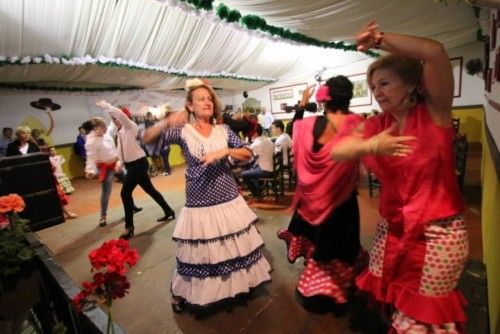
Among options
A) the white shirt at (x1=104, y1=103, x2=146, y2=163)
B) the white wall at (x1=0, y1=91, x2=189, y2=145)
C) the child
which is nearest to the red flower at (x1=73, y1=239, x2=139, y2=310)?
A: the white shirt at (x1=104, y1=103, x2=146, y2=163)

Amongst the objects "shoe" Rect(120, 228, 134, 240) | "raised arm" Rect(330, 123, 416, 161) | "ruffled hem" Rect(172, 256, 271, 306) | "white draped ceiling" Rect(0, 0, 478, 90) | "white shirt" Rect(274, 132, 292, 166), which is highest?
"white draped ceiling" Rect(0, 0, 478, 90)

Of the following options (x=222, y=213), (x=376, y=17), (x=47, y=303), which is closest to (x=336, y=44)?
(x=376, y=17)

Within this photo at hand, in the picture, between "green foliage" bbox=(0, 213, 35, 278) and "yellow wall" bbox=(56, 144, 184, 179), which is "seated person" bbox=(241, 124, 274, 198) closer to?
"green foliage" bbox=(0, 213, 35, 278)

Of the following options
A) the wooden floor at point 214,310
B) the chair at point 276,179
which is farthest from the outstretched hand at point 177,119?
the chair at point 276,179

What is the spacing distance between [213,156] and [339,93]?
89 cm

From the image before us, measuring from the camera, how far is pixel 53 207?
12.5 feet

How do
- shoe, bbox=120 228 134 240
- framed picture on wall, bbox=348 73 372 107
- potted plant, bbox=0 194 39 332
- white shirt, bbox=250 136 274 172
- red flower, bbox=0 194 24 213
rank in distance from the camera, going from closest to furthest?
potted plant, bbox=0 194 39 332
red flower, bbox=0 194 24 213
shoe, bbox=120 228 134 240
white shirt, bbox=250 136 274 172
framed picture on wall, bbox=348 73 372 107

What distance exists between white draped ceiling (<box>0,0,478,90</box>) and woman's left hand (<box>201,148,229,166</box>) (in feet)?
8.48

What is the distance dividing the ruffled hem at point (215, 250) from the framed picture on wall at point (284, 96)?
9.44 m

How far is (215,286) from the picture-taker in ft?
6.72

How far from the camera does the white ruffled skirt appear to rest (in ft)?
6.57

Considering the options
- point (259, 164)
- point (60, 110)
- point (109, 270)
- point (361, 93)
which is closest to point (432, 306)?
point (109, 270)

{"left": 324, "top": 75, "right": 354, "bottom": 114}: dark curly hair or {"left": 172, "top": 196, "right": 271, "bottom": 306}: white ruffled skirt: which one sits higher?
{"left": 324, "top": 75, "right": 354, "bottom": 114}: dark curly hair

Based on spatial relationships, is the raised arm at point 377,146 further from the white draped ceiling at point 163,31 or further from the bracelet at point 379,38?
the white draped ceiling at point 163,31
